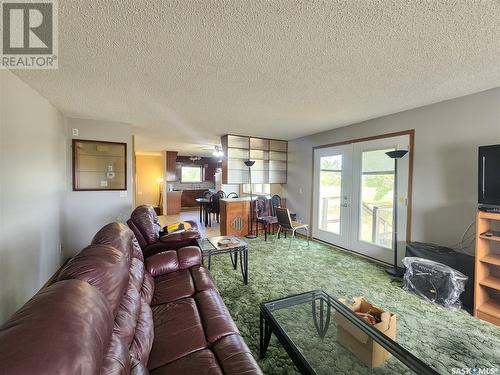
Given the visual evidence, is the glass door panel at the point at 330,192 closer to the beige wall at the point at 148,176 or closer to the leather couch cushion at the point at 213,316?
the leather couch cushion at the point at 213,316

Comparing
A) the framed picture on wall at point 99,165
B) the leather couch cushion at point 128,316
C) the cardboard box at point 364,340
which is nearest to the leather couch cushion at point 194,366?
the leather couch cushion at point 128,316

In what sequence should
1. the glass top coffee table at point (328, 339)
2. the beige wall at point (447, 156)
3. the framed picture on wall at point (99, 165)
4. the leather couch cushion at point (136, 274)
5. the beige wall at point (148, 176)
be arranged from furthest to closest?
the beige wall at point (148, 176) < the framed picture on wall at point (99, 165) < the beige wall at point (447, 156) < the leather couch cushion at point (136, 274) < the glass top coffee table at point (328, 339)

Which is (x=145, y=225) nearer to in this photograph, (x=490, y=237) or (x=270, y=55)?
(x=270, y=55)

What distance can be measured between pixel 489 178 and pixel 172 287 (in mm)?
3277

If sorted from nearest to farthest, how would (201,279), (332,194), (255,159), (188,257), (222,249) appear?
1. (201,279)
2. (188,257)
3. (222,249)
4. (332,194)
5. (255,159)

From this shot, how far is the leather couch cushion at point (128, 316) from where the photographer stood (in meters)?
1.13

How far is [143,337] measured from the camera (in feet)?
4.08

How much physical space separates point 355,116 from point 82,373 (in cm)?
399

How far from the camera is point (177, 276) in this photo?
2164 millimetres

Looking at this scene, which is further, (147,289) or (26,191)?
(26,191)

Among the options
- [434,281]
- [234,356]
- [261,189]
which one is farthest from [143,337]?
[261,189]

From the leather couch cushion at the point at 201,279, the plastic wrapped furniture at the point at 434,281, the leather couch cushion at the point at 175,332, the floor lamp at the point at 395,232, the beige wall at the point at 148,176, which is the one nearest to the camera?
the leather couch cushion at the point at 175,332

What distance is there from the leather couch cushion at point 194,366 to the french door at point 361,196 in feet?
10.8

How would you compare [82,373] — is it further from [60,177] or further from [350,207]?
[350,207]
